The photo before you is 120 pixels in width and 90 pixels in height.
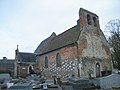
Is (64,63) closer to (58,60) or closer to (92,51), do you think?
(58,60)

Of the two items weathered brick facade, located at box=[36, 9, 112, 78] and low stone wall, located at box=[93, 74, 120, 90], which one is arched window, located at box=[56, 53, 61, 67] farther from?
low stone wall, located at box=[93, 74, 120, 90]

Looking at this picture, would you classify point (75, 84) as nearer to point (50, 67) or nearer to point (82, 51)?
point (82, 51)

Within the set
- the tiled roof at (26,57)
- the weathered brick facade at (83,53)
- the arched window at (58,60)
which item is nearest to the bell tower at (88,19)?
the weathered brick facade at (83,53)

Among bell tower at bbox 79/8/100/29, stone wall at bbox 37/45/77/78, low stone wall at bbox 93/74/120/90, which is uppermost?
bell tower at bbox 79/8/100/29

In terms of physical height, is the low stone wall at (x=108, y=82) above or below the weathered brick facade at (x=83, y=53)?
below

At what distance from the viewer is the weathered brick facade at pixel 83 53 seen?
24422 mm

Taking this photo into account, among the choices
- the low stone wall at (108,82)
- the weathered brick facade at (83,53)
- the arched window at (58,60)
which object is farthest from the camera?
the arched window at (58,60)

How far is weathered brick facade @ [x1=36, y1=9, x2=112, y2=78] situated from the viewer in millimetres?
24422

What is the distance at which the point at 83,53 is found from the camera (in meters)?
24.8

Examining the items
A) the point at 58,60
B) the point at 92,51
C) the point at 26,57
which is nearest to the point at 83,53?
the point at 92,51

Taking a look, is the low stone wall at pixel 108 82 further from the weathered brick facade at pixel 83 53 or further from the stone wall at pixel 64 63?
the stone wall at pixel 64 63

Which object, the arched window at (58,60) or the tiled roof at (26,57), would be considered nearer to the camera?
the arched window at (58,60)

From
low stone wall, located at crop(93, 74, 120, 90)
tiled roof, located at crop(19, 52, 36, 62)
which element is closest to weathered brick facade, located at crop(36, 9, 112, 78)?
tiled roof, located at crop(19, 52, 36, 62)

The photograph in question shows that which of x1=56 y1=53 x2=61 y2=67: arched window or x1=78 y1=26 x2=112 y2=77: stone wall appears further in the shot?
x1=56 y1=53 x2=61 y2=67: arched window
